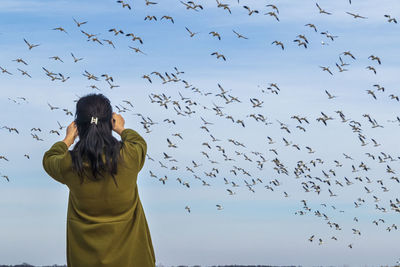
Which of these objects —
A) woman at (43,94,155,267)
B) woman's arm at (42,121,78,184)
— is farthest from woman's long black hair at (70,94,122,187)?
woman's arm at (42,121,78,184)

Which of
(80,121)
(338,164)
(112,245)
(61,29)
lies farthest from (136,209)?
(338,164)

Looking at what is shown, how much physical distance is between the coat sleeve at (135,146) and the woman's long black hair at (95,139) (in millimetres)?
97

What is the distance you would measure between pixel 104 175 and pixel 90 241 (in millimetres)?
596

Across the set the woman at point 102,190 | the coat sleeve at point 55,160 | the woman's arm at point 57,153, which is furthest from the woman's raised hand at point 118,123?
the coat sleeve at point 55,160

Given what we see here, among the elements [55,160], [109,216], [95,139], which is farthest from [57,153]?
[109,216]

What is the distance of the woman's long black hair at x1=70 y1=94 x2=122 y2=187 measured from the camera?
616 cm

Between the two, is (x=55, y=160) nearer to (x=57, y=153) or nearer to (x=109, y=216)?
(x=57, y=153)

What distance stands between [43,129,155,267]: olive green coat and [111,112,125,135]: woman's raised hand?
8 cm

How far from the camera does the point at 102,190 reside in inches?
247

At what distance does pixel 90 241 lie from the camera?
6.32 m

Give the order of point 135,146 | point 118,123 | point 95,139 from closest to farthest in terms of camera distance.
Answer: point 95,139
point 135,146
point 118,123

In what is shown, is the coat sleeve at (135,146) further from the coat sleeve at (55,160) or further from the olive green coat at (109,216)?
the coat sleeve at (55,160)

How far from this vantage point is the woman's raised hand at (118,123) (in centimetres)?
642

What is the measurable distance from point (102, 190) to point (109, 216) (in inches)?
10.5
